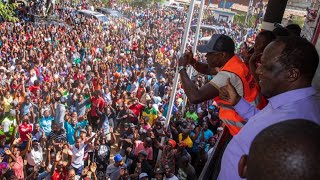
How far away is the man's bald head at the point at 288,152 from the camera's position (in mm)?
810

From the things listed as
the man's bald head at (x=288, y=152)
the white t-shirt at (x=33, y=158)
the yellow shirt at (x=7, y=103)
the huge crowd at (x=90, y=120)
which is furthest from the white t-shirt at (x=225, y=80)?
the yellow shirt at (x=7, y=103)

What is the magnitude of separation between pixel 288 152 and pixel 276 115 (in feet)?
1.87

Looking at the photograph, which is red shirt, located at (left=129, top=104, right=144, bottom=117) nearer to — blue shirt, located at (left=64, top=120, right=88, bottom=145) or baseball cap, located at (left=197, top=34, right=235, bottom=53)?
blue shirt, located at (left=64, top=120, right=88, bottom=145)

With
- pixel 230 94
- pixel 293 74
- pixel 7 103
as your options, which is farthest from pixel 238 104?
pixel 7 103

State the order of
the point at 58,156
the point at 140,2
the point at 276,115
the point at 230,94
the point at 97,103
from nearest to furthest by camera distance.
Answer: the point at 276,115 < the point at 230,94 < the point at 58,156 < the point at 97,103 < the point at 140,2

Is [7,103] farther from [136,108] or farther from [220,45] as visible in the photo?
[220,45]

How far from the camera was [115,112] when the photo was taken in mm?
9180

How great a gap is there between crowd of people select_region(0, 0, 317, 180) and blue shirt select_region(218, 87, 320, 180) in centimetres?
1

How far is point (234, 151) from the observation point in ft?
5.26

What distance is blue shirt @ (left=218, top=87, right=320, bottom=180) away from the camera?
1.31 metres

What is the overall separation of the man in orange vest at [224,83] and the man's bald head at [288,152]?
1.23 meters

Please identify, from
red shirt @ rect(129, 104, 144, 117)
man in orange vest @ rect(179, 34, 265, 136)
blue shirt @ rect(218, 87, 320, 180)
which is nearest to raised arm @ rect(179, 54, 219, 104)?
man in orange vest @ rect(179, 34, 265, 136)

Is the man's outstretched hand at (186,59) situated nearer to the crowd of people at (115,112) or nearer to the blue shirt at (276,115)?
the crowd of people at (115,112)

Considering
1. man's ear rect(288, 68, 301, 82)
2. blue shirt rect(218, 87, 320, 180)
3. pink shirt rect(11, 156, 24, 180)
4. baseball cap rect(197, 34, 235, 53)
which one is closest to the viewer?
blue shirt rect(218, 87, 320, 180)
